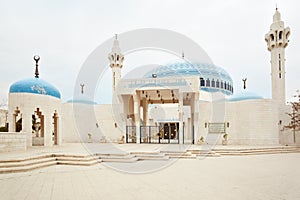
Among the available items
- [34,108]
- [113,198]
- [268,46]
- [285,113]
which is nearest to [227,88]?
[268,46]

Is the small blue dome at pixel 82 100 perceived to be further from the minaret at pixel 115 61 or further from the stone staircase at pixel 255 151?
the stone staircase at pixel 255 151

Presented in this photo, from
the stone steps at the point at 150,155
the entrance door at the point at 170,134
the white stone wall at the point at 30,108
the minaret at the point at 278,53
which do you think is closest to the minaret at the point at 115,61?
the entrance door at the point at 170,134

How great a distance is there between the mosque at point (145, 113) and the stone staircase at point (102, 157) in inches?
148

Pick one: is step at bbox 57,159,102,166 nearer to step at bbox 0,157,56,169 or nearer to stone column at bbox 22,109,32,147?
step at bbox 0,157,56,169

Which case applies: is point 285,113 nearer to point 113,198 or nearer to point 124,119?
point 124,119

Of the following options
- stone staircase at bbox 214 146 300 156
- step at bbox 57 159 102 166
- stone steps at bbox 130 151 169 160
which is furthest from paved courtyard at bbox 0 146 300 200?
stone staircase at bbox 214 146 300 156

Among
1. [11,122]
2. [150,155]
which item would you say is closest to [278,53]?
[150,155]

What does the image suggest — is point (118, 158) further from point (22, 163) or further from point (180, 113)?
point (180, 113)

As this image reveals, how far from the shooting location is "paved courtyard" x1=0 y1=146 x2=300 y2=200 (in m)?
5.72

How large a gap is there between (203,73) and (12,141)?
24274mm

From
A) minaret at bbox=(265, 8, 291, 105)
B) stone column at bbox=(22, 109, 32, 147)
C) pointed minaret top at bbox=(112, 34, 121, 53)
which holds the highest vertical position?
pointed minaret top at bbox=(112, 34, 121, 53)

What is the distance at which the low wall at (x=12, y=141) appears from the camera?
1218 cm

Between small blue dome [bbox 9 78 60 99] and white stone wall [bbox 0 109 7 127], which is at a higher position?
small blue dome [bbox 9 78 60 99]

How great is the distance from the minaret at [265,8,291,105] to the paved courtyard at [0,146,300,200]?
1269 cm
